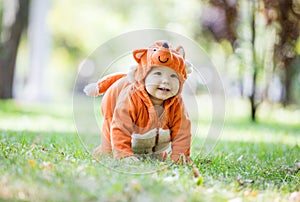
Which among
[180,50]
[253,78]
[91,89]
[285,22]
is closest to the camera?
[180,50]

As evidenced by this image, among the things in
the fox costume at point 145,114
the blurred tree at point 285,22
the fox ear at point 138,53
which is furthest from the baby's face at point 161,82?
the blurred tree at point 285,22

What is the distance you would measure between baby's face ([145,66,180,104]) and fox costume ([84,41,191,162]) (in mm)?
28

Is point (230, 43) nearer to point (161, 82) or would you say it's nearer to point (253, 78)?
point (253, 78)

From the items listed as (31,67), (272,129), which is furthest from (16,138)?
(31,67)

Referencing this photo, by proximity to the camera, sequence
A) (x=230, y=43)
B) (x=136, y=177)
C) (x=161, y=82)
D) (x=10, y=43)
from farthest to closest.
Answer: (x=10, y=43) < (x=230, y=43) < (x=161, y=82) < (x=136, y=177)

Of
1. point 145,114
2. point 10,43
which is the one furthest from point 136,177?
point 10,43

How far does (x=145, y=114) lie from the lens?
342 centimetres

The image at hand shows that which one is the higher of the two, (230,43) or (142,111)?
(230,43)

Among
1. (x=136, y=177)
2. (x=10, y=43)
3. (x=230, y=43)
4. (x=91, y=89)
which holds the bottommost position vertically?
(x=136, y=177)

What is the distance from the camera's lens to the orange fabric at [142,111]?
3373 millimetres

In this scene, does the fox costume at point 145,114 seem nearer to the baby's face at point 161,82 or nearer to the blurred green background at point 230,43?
the baby's face at point 161,82

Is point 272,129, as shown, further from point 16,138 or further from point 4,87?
point 4,87

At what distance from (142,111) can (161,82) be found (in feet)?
0.70

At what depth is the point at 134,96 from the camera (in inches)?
135
